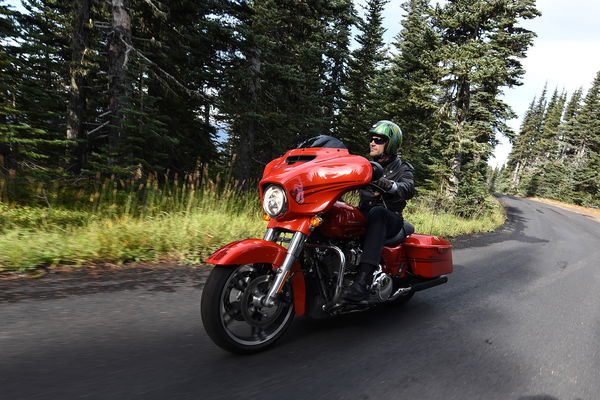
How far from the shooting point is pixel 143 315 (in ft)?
9.34

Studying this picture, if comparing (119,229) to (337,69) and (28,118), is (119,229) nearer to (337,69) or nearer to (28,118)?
(28,118)

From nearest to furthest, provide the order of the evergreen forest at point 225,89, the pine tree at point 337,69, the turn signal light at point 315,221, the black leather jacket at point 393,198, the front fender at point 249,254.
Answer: the front fender at point 249,254, the turn signal light at point 315,221, the black leather jacket at point 393,198, the evergreen forest at point 225,89, the pine tree at point 337,69

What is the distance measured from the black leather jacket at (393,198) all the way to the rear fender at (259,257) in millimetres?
1107

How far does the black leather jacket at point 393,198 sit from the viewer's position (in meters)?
3.17

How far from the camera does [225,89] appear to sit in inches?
410

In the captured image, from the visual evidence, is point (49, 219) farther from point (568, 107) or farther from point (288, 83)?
point (568, 107)

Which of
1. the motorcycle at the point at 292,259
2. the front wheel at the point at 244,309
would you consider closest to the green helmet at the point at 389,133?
the motorcycle at the point at 292,259

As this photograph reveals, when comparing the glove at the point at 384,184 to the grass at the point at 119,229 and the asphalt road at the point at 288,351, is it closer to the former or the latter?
the asphalt road at the point at 288,351

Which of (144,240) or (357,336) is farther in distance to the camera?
(144,240)

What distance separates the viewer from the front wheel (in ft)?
7.23

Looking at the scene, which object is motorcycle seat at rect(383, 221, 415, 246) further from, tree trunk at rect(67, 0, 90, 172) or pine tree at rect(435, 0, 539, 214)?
pine tree at rect(435, 0, 539, 214)

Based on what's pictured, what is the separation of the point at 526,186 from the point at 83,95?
59049mm

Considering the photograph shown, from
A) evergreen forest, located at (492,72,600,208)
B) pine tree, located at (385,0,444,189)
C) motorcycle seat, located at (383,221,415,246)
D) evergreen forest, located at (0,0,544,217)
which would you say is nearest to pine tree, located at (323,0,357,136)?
evergreen forest, located at (0,0,544,217)

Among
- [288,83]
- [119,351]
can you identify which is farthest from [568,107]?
[119,351]
